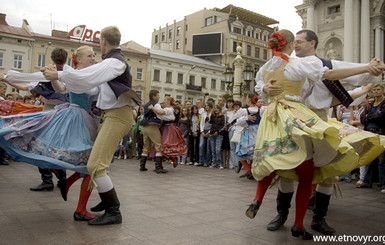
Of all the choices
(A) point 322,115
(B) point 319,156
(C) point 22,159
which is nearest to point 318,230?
(B) point 319,156

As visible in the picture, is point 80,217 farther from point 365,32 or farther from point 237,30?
point 237,30

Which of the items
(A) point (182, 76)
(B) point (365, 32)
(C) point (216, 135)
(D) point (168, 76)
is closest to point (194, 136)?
(C) point (216, 135)

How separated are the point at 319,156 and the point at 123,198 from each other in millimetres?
3168

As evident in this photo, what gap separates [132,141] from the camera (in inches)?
565

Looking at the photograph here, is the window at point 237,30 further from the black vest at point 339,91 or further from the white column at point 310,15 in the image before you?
the black vest at point 339,91

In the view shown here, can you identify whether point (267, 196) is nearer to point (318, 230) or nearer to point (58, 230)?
point (318, 230)

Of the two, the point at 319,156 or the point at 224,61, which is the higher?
the point at 224,61

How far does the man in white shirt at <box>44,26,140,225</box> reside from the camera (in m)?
3.39

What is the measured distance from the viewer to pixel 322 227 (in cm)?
363

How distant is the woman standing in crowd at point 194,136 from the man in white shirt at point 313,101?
8.44m

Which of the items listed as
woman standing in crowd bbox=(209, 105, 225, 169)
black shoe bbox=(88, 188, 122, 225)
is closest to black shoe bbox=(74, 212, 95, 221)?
black shoe bbox=(88, 188, 122, 225)

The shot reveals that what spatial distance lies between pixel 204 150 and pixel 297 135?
29.9 ft

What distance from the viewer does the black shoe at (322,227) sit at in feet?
11.7

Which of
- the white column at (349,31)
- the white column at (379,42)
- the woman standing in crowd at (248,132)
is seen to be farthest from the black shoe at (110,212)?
the white column at (379,42)
